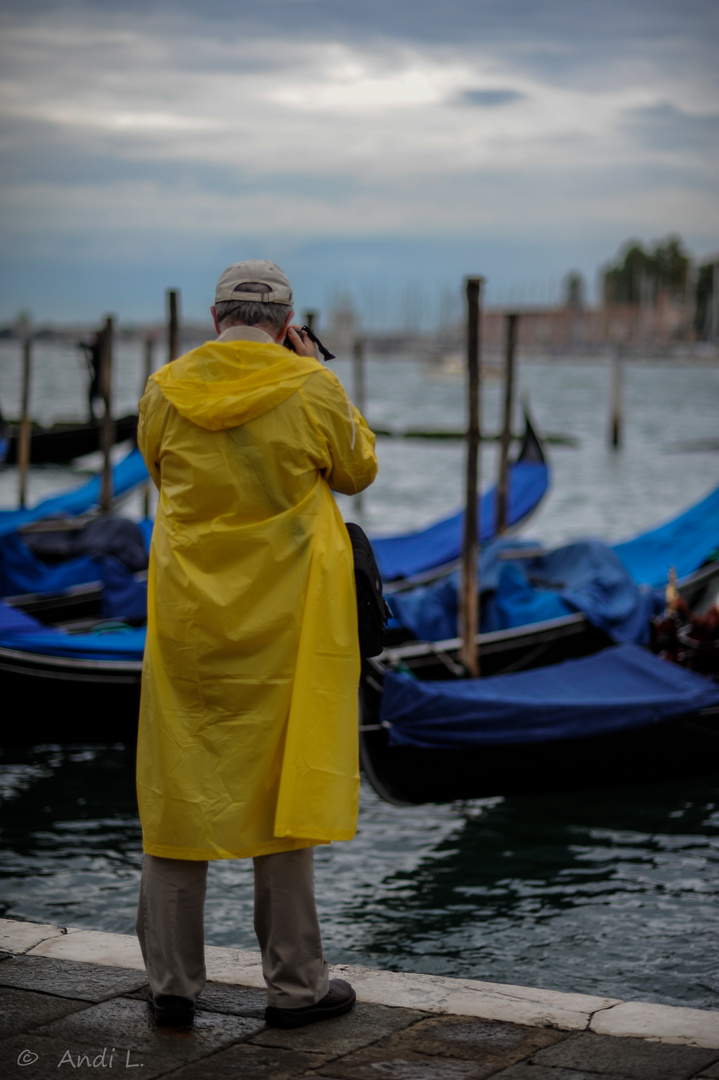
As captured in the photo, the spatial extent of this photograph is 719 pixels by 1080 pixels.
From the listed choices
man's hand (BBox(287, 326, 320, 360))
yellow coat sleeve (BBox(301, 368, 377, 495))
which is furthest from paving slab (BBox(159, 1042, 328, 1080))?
man's hand (BBox(287, 326, 320, 360))

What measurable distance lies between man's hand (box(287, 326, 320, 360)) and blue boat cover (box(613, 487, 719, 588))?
564 centimetres

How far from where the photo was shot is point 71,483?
23.9 metres

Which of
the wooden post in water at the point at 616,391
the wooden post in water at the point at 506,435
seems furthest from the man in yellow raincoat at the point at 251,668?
the wooden post in water at the point at 616,391

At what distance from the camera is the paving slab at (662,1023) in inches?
87.4

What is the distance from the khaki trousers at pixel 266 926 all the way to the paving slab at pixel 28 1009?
0.18m

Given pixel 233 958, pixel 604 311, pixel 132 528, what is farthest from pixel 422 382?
pixel 233 958

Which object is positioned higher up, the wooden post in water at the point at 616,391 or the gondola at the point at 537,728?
the wooden post in water at the point at 616,391

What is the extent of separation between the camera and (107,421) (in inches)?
461

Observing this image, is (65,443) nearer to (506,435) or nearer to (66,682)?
(506,435)

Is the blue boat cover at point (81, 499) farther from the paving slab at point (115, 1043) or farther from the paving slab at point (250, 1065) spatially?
the paving slab at point (250, 1065)

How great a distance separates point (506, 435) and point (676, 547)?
207 centimetres

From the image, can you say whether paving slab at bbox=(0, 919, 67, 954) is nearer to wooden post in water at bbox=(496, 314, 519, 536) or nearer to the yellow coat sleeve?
the yellow coat sleeve

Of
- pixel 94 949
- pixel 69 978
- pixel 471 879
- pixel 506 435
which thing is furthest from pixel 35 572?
pixel 69 978

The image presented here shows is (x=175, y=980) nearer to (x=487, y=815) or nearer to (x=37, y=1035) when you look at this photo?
(x=37, y=1035)
